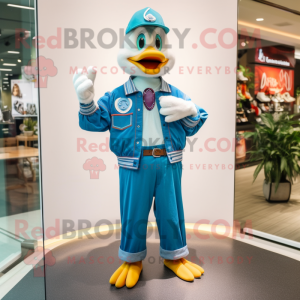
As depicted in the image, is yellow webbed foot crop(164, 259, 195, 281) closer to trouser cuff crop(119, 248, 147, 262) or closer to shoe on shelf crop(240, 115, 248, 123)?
trouser cuff crop(119, 248, 147, 262)

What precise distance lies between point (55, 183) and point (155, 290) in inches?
47.3

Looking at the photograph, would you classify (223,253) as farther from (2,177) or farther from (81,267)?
(2,177)

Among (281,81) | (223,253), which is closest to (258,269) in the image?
(223,253)

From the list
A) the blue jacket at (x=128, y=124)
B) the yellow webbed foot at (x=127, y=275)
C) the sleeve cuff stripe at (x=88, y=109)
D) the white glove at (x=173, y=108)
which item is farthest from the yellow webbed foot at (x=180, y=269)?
the sleeve cuff stripe at (x=88, y=109)

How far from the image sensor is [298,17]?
2521mm

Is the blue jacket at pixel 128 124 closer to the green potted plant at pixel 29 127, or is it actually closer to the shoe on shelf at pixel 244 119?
the green potted plant at pixel 29 127

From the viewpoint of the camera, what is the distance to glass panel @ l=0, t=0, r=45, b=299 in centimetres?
143

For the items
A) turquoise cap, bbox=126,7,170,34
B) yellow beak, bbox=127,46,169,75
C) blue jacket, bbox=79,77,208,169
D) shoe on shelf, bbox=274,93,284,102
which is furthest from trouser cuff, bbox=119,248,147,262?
shoe on shelf, bbox=274,93,284,102

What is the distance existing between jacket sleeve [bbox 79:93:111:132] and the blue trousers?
295mm

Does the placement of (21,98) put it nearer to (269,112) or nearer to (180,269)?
(180,269)

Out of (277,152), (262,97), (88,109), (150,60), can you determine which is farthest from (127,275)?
(262,97)

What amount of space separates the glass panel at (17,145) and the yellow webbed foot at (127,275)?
1.56ft

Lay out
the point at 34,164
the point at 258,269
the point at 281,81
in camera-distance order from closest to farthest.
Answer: the point at 34,164
the point at 258,269
the point at 281,81

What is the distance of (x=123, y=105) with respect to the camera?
1942 millimetres
